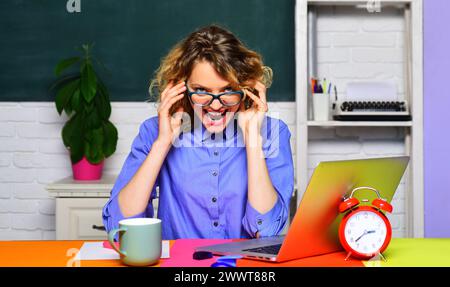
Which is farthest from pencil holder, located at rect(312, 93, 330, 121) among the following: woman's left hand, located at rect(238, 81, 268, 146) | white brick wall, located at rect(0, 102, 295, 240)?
woman's left hand, located at rect(238, 81, 268, 146)

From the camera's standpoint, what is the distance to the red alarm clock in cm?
133

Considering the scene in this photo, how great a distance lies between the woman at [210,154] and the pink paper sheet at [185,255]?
0.78ft

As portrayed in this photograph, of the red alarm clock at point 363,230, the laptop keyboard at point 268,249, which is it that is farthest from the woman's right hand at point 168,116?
the red alarm clock at point 363,230

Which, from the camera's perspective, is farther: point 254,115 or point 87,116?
point 87,116

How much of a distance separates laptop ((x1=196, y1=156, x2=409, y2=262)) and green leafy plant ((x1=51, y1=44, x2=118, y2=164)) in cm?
148

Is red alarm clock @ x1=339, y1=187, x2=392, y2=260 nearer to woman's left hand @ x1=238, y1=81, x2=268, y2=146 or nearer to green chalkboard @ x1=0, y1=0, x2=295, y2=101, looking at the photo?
woman's left hand @ x1=238, y1=81, x2=268, y2=146

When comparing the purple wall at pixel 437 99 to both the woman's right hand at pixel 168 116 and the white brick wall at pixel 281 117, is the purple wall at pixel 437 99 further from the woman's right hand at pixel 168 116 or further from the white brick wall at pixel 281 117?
the woman's right hand at pixel 168 116

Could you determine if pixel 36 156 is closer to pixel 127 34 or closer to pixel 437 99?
pixel 127 34

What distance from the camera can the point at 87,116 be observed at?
282cm

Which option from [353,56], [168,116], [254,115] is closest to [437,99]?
[353,56]

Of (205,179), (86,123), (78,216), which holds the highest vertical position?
(86,123)

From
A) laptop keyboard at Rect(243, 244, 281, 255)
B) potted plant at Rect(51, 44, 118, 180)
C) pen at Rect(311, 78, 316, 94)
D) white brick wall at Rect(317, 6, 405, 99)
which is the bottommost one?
laptop keyboard at Rect(243, 244, 281, 255)

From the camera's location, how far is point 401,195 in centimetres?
313

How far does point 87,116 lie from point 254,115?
3.93 feet
